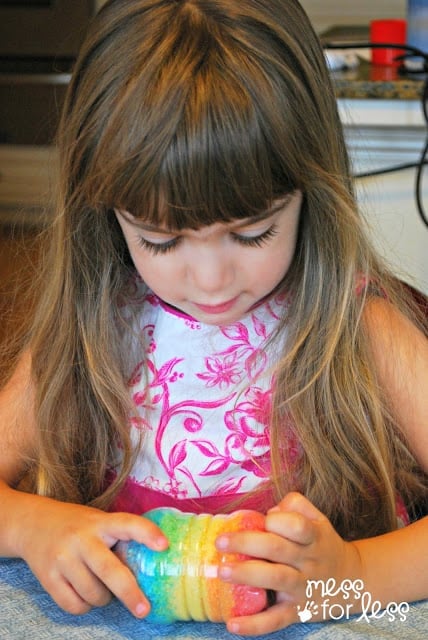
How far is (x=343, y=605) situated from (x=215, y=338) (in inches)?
11.6

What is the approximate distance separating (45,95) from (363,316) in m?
1.97

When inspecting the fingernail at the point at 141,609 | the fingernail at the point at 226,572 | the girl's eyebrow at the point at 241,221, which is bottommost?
the fingernail at the point at 141,609

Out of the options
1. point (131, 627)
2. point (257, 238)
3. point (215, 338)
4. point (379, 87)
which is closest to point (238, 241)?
point (257, 238)

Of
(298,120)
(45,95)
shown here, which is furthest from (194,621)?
(45,95)

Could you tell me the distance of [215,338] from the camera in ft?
3.11

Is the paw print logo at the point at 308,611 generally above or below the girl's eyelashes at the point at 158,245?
below

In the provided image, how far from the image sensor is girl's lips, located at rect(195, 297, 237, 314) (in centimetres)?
81

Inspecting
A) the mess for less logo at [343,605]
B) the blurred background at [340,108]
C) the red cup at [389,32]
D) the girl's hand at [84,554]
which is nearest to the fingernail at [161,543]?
the girl's hand at [84,554]

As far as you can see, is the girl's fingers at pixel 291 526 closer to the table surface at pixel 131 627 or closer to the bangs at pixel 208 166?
the table surface at pixel 131 627

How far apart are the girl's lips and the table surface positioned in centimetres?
24

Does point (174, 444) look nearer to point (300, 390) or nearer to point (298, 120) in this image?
point (300, 390)

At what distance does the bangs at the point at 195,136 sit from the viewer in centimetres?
72

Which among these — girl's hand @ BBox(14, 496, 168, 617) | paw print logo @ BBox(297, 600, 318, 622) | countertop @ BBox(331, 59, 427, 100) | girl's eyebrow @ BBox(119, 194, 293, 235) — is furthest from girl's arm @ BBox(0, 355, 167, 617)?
countertop @ BBox(331, 59, 427, 100)

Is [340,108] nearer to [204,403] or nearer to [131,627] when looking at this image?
[204,403]
